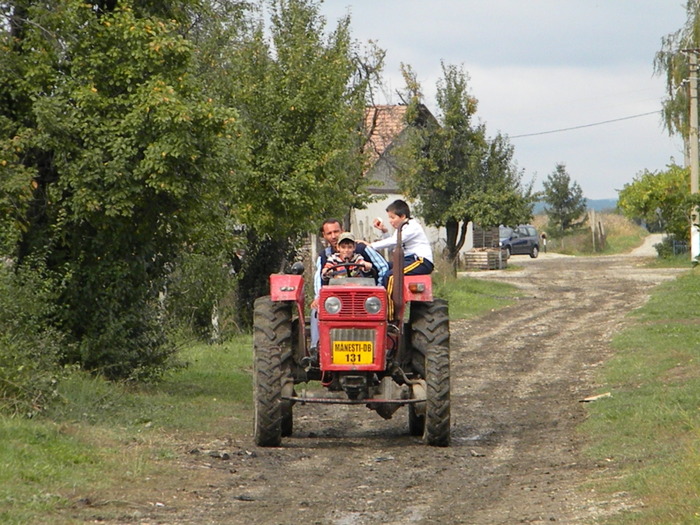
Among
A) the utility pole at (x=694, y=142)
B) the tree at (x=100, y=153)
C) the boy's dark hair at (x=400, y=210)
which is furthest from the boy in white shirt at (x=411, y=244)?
the utility pole at (x=694, y=142)

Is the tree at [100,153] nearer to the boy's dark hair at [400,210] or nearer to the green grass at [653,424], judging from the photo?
the boy's dark hair at [400,210]

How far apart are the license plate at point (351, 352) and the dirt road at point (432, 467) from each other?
86cm

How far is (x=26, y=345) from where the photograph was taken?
39.4ft

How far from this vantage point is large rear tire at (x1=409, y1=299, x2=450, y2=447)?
36.5 feet

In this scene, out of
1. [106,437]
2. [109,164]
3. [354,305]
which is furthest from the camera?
[109,164]

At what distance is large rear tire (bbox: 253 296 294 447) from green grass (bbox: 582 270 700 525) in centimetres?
292

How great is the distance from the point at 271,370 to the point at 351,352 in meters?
0.78

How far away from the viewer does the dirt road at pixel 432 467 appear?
8.38 m

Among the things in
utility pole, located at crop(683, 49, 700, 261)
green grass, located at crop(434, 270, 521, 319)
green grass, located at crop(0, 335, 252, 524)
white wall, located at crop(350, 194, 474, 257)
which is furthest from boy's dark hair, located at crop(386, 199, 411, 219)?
utility pole, located at crop(683, 49, 700, 261)

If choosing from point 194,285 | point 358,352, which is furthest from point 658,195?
point 358,352

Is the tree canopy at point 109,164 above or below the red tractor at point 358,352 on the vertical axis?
above

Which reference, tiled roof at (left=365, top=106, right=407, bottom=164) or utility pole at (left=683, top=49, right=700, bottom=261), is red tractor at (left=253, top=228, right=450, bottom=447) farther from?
utility pole at (left=683, top=49, right=700, bottom=261)

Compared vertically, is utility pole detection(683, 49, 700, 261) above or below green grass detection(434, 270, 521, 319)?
above

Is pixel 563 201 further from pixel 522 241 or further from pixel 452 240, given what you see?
pixel 452 240
